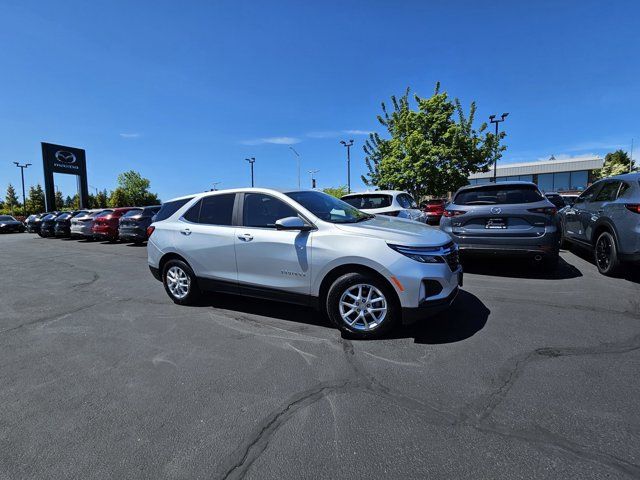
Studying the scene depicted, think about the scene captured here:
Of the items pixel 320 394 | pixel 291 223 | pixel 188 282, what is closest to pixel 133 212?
pixel 188 282

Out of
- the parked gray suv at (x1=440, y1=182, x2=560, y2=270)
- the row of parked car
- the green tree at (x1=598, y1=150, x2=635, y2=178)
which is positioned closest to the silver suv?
the parked gray suv at (x1=440, y1=182, x2=560, y2=270)

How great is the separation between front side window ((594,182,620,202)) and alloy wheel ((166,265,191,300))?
7328mm

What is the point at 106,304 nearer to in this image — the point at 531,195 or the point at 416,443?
the point at 416,443

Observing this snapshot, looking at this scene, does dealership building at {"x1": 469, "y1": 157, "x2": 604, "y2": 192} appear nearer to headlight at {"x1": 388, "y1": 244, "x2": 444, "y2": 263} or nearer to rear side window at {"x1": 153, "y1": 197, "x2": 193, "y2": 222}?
rear side window at {"x1": 153, "y1": 197, "x2": 193, "y2": 222}

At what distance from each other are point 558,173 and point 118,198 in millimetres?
77418

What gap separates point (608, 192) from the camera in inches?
262

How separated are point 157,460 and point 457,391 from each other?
218 centimetres

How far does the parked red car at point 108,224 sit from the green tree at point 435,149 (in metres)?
17.8

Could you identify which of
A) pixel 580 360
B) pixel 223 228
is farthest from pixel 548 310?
pixel 223 228

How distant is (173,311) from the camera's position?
521 cm

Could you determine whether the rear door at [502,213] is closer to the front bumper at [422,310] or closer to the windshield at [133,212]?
the front bumper at [422,310]

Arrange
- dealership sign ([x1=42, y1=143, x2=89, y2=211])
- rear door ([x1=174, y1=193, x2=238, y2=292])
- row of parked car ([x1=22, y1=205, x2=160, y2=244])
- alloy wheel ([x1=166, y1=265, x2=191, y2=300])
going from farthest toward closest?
dealership sign ([x1=42, y1=143, x2=89, y2=211]) < row of parked car ([x1=22, y1=205, x2=160, y2=244]) < alloy wheel ([x1=166, y1=265, x2=191, y2=300]) < rear door ([x1=174, y1=193, x2=238, y2=292])

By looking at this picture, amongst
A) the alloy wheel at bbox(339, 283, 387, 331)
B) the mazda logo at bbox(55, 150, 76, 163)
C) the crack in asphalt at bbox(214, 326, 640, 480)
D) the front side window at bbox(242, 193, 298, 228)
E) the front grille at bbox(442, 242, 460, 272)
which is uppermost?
the mazda logo at bbox(55, 150, 76, 163)

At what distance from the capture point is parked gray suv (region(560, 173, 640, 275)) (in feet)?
18.7
